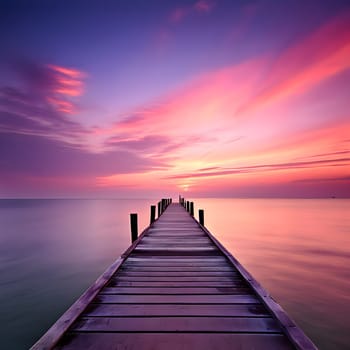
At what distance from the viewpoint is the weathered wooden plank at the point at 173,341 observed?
2.17 m

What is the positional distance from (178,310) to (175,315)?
123mm

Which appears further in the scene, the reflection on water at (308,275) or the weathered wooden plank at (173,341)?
the reflection on water at (308,275)

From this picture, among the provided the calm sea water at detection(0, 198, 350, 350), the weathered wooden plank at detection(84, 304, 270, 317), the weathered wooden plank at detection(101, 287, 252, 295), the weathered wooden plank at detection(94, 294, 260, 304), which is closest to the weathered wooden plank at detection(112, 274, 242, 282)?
the weathered wooden plank at detection(101, 287, 252, 295)

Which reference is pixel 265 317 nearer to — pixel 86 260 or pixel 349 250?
pixel 86 260

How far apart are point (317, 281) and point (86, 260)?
467 inches

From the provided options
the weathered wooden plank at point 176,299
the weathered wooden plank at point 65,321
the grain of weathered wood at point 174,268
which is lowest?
the grain of weathered wood at point 174,268

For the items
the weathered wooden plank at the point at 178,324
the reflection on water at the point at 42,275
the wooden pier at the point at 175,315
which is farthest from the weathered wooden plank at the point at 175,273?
the reflection on water at the point at 42,275

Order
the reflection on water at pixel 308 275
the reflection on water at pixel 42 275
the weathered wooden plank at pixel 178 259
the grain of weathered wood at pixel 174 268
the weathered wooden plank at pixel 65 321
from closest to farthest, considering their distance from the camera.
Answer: the weathered wooden plank at pixel 65 321 < the grain of weathered wood at pixel 174 268 < the weathered wooden plank at pixel 178 259 < the reflection on water at pixel 308 275 < the reflection on water at pixel 42 275

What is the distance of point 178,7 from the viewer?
9844 mm

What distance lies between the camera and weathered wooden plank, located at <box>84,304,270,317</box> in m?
2.71

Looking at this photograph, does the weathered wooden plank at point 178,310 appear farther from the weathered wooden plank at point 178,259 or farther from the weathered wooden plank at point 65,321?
the weathered wooden plank at point 178,259

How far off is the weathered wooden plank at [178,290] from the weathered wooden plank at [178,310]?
0.41 m

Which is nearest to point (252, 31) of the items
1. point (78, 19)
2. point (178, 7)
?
point (178, 7)

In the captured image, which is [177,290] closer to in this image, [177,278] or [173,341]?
[177,278]
